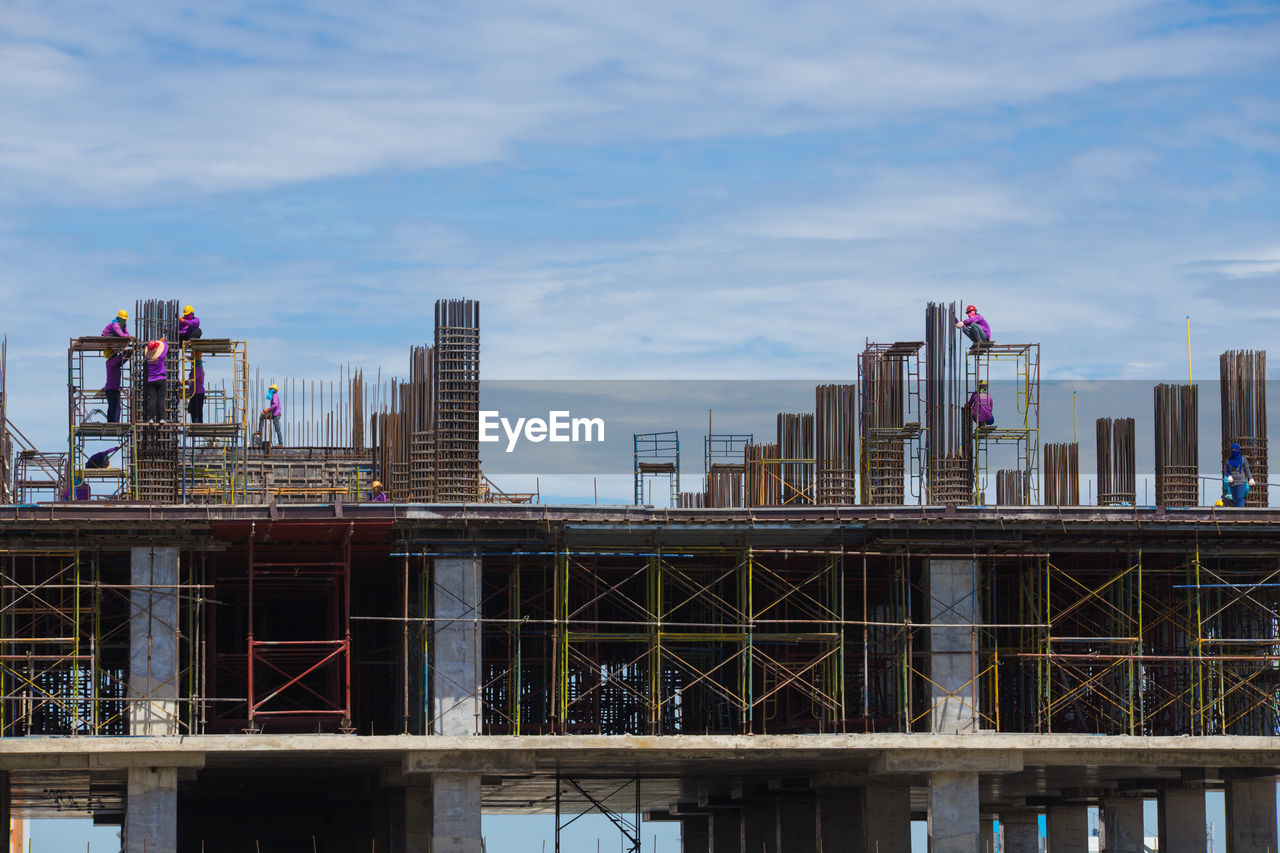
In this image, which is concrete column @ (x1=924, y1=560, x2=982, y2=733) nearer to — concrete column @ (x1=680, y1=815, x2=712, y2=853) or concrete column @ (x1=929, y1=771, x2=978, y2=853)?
concrete column @ (x1=929, y1=771, x2=978, y2=853)

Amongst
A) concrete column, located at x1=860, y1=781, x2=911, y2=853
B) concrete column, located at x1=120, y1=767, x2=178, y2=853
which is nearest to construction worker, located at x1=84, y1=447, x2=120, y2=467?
concrete column, located at x1=120, y1=767, x2=178, y2=853

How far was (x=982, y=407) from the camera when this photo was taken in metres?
38.4

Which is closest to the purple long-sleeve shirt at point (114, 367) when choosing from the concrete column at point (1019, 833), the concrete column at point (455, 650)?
the concrete column at point (455, 650)

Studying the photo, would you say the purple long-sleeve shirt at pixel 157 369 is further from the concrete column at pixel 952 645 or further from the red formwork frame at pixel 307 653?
the concrete column at pixel 952 645

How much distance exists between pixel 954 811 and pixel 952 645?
3.17m

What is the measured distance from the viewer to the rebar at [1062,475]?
44594 millimetres

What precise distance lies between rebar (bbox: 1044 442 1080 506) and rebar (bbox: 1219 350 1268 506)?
4.22 meters

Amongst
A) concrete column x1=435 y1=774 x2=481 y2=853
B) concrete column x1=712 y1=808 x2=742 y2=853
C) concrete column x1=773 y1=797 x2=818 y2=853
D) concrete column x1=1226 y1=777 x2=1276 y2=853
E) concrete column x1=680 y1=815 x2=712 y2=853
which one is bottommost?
concrete column x1=680 y1=815 x2=712 y2=853

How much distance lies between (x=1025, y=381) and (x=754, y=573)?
7.28 m

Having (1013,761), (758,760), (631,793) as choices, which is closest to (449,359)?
(758,760)

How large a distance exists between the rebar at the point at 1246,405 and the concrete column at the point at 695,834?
24.2 meters

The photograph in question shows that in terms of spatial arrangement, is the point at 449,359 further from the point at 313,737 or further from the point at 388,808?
the point at 388,808

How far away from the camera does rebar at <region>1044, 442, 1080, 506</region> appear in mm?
44594

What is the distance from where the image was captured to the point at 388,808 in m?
41.7
